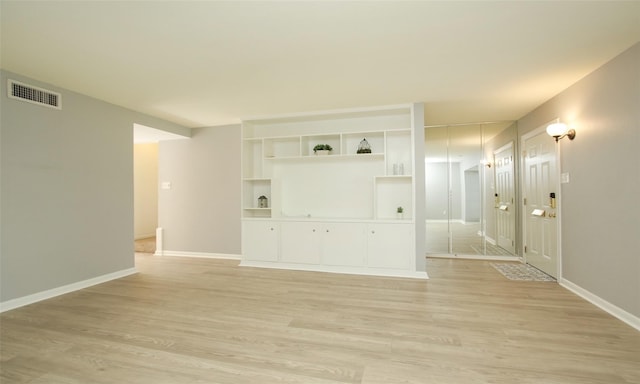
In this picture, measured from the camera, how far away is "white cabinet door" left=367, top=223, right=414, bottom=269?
13.5ft

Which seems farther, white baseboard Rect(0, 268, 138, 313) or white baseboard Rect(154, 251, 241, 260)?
white baseboard Rect(154, 251, 241, 260)

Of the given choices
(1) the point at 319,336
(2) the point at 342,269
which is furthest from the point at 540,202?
(1) the point at 319,336

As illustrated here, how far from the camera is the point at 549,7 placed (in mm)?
2035

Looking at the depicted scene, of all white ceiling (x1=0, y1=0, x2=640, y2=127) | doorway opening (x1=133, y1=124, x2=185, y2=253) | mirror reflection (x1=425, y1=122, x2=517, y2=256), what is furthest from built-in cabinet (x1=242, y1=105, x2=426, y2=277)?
doorway opening (x1=133, y1=124, x2=185, y2=253)

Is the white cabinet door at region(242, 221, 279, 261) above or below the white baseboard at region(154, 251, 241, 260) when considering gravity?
above

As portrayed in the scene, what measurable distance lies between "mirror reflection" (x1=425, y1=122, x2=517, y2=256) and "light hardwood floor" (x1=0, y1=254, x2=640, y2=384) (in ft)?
5.87

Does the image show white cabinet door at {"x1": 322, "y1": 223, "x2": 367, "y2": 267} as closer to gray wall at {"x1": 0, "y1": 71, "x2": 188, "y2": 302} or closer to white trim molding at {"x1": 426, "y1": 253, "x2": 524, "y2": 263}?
white trim molding at {"x1": 426, "y1": 253, "x2": 524, "y2": 263}

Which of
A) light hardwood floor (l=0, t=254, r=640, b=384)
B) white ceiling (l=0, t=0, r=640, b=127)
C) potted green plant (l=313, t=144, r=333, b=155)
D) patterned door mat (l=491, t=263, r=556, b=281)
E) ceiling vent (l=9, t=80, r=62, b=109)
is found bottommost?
patterned door mat (l=491, t=263, r=556, b=281)

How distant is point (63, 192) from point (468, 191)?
6325 mm

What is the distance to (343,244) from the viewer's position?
14.4 feet

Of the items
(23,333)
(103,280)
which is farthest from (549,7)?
(103,280)

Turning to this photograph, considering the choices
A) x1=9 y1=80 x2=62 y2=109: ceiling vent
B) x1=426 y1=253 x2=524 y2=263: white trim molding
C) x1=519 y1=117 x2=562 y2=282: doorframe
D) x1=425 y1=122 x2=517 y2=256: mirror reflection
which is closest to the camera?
x1=9 y1=80 x2=62 y2=109: ceiling vent

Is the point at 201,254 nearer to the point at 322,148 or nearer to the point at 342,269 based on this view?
the point at 342,269

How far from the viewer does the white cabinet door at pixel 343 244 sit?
4.31 metres
